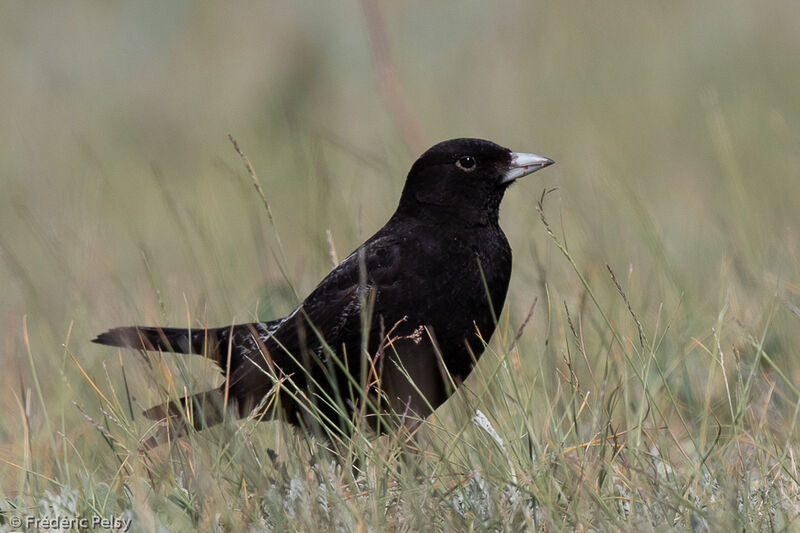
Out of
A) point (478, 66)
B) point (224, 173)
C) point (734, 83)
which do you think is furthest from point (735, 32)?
point (224, 173)

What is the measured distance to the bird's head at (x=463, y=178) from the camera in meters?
3.75

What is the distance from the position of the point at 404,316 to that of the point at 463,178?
68 cm

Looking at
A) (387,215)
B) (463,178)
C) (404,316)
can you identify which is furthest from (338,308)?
(387,215)

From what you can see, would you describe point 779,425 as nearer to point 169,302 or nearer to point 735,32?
point 169,302

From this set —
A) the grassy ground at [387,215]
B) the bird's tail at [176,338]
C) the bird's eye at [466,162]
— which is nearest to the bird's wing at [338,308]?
the bird's tail at [176,338]

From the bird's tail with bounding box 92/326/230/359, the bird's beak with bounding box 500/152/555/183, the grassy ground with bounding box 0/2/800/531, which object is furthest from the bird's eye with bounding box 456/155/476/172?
the bird's tail with bounding box 92/326/230/359

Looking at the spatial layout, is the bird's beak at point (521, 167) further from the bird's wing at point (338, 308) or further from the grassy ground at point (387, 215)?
the bird's wing at point (338, 308)

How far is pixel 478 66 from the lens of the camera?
9.27 m

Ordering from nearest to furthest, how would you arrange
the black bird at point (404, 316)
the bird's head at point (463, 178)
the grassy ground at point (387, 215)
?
the grassy ground at point (387, 215)
the black bird at point (404, 316)
the bird's head at point (463, 178)

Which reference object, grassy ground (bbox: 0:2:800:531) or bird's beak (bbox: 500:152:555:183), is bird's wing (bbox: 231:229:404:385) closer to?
grassy ground (bbox: 0:2:800:531)

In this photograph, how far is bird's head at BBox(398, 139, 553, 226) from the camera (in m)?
3.75

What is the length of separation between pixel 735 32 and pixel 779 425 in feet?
20.6

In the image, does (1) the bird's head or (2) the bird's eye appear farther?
(2) the bird's eye

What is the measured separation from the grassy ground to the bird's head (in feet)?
0.69
